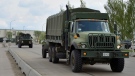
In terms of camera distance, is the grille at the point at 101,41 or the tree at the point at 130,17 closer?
the grille at the point at 101,41

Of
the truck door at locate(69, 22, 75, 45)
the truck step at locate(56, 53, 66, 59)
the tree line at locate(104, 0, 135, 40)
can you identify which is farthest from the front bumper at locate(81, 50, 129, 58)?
the tree line at locate(104, 0, 135, 40)

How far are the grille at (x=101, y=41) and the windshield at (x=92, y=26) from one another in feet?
3.33

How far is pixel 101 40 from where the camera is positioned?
14.9 m

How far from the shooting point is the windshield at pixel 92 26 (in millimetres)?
15886

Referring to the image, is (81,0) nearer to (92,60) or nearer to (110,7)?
(110,7)

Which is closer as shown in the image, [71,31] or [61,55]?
[71,31]

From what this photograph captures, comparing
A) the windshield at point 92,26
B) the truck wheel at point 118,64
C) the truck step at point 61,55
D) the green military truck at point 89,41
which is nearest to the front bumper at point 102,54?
the green military truck at point 89,41

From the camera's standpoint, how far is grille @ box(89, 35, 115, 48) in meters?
14.8

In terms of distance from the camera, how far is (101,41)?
48.9ft

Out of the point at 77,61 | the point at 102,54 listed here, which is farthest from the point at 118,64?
the point at 77,61

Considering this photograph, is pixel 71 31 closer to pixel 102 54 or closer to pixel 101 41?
pixel 101 41

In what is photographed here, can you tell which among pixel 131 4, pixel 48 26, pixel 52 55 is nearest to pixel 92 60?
pixel 52 55

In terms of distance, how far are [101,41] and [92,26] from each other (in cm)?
135

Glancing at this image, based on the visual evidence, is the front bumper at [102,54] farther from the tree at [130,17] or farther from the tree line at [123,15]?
the tree at [130,17]
